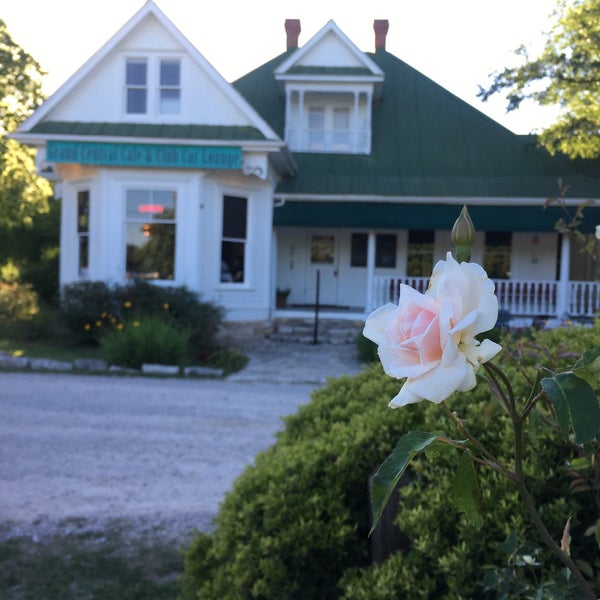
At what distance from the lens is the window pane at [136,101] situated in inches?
647

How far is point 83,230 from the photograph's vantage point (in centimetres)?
1686

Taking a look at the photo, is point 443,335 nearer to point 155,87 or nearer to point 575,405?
point 575,405

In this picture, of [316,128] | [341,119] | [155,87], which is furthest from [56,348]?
[341,119]

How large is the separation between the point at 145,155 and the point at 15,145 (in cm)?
1214

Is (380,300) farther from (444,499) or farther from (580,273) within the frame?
(444,499)

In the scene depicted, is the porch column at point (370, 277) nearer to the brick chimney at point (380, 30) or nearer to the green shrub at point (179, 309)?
the green shrub at point (179, 309)

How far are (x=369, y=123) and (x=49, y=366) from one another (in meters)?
11.1

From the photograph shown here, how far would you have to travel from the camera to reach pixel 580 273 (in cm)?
2080

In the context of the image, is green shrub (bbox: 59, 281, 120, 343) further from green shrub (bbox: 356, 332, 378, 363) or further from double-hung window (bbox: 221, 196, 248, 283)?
green shrub (bbox: 356, 332, 378, 363)

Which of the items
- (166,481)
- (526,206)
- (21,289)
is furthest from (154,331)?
(526,206)

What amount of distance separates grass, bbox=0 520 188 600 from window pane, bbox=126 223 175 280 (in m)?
11.0

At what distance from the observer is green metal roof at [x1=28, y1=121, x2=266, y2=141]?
15.6 meters

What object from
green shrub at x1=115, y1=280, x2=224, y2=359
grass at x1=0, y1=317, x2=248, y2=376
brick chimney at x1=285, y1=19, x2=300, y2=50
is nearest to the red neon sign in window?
green shrub at x1=115, y1=280, x2=224, y2=359

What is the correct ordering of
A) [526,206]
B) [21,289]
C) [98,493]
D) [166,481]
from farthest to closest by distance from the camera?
[21,289], [526,206], [166,481], [98,493]
